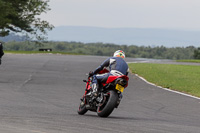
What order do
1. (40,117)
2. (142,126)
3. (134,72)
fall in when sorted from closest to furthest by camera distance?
1. (142,126)
2. (40,117)
3. (134,72)

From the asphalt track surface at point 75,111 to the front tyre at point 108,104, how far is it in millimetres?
173

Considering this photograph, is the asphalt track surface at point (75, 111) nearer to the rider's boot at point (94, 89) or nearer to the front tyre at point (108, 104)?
the front tyre at point (108, 104)

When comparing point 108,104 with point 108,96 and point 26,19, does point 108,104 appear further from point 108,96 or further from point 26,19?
point 26,19

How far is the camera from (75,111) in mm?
13266

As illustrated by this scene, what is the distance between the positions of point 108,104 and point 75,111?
221 centimetres

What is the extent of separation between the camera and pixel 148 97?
1855cm

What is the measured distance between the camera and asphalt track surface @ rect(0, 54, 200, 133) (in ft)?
30.7

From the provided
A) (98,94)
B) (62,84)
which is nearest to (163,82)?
(62,84)

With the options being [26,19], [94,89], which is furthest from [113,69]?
[26,19]

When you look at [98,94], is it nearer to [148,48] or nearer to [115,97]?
[115,97]

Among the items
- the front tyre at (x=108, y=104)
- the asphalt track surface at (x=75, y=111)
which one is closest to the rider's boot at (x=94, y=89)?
the front tyre at (x=108, y=104)

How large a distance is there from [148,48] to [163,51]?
5.16m

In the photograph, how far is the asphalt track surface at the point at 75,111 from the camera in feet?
30.7

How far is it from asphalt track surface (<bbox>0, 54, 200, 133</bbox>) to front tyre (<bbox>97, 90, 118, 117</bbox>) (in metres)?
0.17
